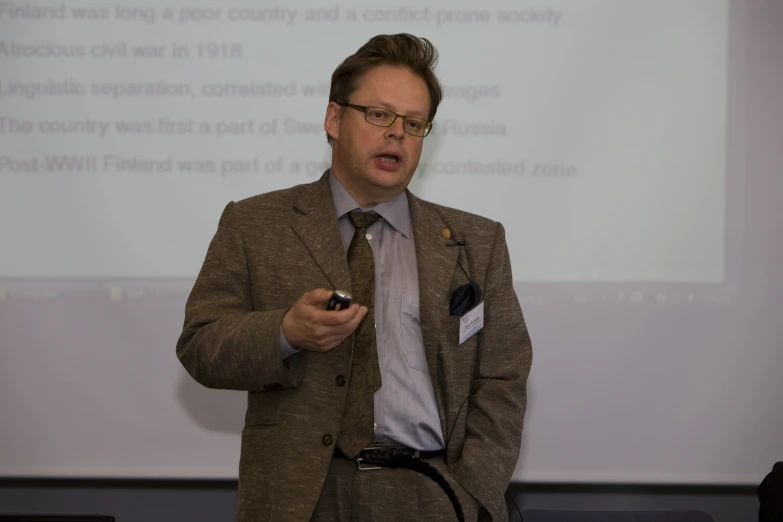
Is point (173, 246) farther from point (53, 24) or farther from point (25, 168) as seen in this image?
point (53, 24)

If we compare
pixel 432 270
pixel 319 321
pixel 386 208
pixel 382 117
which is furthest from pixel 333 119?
pixel 319 321

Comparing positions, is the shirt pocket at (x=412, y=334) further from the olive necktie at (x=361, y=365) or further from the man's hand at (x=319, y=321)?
the man's hand at (x=319, y=321)

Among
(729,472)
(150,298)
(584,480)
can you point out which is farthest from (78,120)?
(729,472)

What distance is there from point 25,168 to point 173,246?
2.07ft

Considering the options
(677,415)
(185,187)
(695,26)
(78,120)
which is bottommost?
(677,415)

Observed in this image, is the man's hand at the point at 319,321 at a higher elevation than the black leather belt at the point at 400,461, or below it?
higher

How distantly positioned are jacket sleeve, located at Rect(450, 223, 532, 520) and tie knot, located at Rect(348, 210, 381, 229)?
11.8 inches

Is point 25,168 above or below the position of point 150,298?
above

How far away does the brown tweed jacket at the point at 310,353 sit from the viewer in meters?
1.80

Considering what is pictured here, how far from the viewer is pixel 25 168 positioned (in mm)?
3271

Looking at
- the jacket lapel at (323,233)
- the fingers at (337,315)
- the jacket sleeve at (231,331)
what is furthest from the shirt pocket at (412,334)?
the fingers at (337,315)

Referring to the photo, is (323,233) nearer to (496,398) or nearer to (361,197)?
(361,197)

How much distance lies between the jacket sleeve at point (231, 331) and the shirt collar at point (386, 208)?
248 mm

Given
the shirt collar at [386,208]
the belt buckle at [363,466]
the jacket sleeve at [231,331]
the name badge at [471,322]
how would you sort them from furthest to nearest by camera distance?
1. the shirt collar at [386,208]
2. the name badge at [471,322]
3. the belt buckle at [363,466]
4. the jacket sleeve at [231,331]
